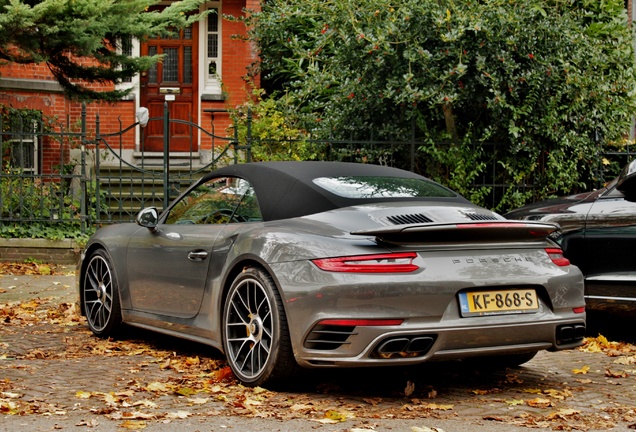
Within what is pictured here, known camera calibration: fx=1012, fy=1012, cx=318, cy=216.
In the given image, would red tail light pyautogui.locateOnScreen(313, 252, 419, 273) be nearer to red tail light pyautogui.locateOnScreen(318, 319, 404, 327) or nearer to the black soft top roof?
red tail light pyautogui.locateOnScreen(318, 319, 404, 327)

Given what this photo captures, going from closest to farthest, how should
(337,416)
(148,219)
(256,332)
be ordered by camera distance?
1. (337,416)
2. (256,332)
3. (148,219)

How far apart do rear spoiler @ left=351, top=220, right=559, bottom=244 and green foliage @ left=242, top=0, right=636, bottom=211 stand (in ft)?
22.0

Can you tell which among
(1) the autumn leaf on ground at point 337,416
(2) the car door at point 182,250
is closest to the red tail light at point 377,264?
(1) the autumn leaf on ground at point 337,416

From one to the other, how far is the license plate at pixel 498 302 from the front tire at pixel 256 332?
1.00 m

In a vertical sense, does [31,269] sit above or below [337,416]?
below

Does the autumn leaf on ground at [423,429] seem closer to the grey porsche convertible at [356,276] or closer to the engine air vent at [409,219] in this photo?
the grey porsche convertible at [356,276]

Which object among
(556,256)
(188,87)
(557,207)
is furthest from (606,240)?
(188,87)

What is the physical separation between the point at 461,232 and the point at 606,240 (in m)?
2.73

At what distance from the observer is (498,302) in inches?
220

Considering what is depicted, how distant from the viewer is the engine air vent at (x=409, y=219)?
18.9 ft

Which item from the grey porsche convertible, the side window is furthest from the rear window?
the side window

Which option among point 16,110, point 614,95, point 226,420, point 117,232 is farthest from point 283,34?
point 226,420

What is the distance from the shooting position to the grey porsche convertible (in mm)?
5383

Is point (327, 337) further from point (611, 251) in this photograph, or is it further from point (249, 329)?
point (611, 251)
